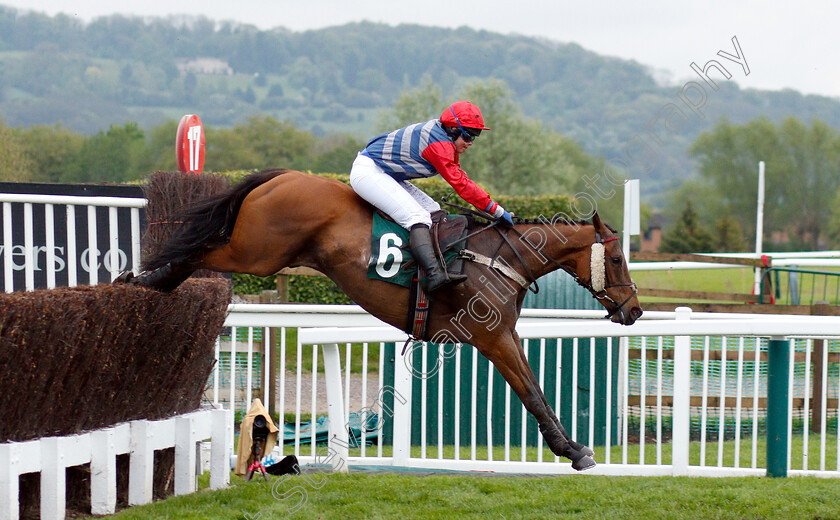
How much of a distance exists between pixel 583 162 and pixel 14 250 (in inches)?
2633

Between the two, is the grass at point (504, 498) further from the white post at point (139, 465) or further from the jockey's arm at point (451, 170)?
the jockey's arm at point (451, 170)

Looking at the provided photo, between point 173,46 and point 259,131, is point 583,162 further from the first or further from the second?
point 173,46

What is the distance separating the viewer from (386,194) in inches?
170

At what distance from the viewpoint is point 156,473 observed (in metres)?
4.57

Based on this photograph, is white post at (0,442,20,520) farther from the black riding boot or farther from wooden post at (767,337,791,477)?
wooden post at (767,337,791,477)

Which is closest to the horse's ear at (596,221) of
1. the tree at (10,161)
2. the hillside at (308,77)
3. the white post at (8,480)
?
the white post at (8,480)

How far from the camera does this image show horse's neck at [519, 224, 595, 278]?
14.9ft

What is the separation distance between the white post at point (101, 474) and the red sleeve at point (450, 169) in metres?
2.03

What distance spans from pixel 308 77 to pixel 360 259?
160036 millimetres

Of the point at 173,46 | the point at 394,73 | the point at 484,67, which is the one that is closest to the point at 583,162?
the point at 484,67

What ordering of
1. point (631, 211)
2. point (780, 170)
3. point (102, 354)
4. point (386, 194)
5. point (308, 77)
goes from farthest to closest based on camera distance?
1. point (308, 77)
2. point (780, 170)
3. point (631, 211)
4. point (386, 194)
5. point (102, 354)

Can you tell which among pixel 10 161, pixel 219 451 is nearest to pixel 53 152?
pixel 10 161

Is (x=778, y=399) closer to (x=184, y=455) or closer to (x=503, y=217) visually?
(x=503, y=217)

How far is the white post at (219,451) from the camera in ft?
15.7
